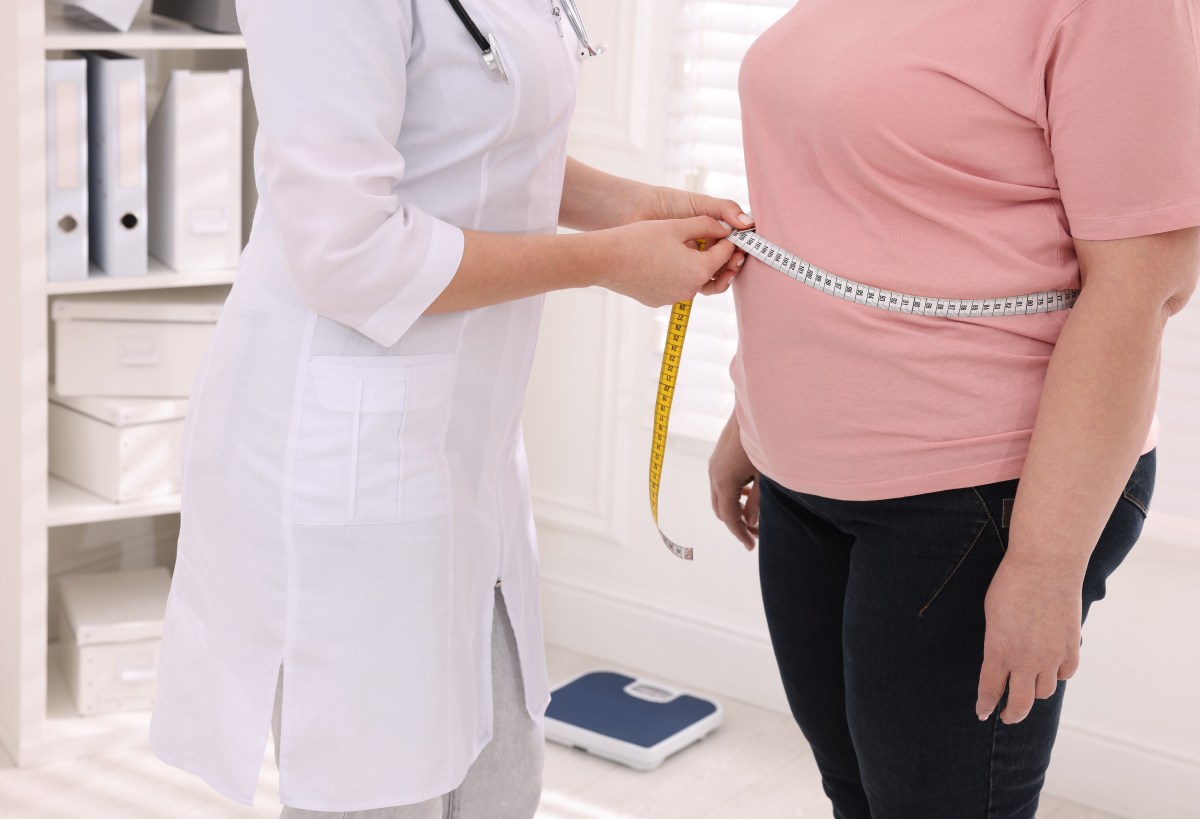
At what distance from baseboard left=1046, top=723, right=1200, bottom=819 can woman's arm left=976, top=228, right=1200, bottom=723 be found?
56.1 inches

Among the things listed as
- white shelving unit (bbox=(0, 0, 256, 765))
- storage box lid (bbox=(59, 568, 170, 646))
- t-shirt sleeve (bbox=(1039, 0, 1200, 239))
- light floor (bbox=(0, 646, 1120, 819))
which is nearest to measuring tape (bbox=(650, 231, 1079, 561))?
t-shirt sleeve (bbox=(1039, 0, 1200, 239))

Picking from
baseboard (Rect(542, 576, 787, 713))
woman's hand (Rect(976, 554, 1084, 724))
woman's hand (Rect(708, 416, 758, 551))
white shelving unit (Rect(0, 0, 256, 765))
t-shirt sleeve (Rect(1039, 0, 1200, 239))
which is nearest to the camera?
t-shirt sleeve (Rect(1039, 0, 1200, 239))

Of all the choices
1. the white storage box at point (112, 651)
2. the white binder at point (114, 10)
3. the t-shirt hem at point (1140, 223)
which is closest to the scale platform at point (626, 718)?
the white storage box at point (112, 651)

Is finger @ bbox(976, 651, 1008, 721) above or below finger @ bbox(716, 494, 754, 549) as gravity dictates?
above

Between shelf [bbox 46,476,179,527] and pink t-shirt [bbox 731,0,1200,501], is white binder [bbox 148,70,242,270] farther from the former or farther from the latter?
pink t-shirt [bbox 731,0,1200,501]

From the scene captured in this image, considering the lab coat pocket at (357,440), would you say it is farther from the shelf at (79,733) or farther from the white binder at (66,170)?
the shelf at (79,733)

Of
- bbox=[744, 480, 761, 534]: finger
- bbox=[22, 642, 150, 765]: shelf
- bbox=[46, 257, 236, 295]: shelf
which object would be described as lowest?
bbox=[22, 642, 150, 765]: shelf

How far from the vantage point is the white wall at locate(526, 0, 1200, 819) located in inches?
93.1

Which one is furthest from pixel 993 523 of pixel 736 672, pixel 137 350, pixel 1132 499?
pixel 137 350

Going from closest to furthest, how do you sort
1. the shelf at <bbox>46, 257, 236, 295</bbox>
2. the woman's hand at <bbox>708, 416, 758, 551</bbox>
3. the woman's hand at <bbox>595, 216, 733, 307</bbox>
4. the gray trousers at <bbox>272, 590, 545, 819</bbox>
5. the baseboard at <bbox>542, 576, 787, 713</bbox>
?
the woman's hand at <bbox>595, 216, 733, 307</bbox> → the gray trousers at <bbox>272, 590, 545, 819</bbox> → the woman's hand at <bbox>708, 416, 758, 551</bbox> → the shelf at <bbox>46, 257, 236, 295</bbox> → the baseboard at <bbox>542, 576, 787, 713</bbox>

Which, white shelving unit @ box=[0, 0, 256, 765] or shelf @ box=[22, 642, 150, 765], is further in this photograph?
shelf @ box=[22, 642, 150, 765]

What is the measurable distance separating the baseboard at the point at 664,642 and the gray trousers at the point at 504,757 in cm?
132

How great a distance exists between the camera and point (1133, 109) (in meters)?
1.03

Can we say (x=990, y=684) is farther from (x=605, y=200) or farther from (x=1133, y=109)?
(x=605, y=200)
